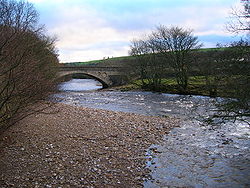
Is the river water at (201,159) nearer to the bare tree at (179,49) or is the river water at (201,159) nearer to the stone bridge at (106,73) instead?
the bare tree at (179,49)

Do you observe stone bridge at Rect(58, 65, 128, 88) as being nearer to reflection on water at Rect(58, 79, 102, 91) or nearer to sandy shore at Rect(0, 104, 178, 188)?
reflection on water at Rect(58, 79, 102, 91)

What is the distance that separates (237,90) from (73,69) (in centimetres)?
4328

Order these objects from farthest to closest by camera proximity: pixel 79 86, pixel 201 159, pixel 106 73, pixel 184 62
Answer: pixel 79 86 → pixel 106 73 → pixel 184 62 → pixel 201 159

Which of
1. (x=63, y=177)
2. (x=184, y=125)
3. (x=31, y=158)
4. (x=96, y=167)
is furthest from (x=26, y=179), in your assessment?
(x=184, y=125)

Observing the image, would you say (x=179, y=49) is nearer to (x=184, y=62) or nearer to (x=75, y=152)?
(x=184, y=62)

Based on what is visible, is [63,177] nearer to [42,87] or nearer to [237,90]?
[42,87]

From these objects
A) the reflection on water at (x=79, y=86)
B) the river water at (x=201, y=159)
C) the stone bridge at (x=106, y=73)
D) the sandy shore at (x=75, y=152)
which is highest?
the stone bridge at (x=106, y=73)

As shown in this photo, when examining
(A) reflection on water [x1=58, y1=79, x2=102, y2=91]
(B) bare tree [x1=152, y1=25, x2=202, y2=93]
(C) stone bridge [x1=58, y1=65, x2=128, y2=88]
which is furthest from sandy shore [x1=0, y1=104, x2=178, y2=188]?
(C) stone bridge [x1=58, y1=65, x2=128, y2=88]

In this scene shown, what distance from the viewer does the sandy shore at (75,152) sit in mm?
8117

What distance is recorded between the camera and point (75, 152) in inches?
414

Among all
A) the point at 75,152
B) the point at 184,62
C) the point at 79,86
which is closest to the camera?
the point at 75,152

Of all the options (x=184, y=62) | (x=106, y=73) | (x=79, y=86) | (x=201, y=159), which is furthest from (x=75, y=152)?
(x=79, y=86)

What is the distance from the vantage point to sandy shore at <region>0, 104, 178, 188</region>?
8117 millimetres

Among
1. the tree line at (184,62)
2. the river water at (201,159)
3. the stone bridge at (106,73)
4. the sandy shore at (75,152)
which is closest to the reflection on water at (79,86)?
the stone bridge at (106,73)
